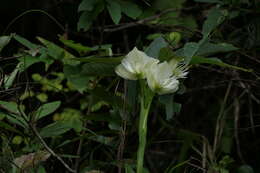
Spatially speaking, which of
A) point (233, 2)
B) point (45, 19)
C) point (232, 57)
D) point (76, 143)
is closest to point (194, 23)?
point (232, 57)

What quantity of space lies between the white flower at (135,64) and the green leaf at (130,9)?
36 cm

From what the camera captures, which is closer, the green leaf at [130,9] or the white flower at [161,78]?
the white flower at [161,78]

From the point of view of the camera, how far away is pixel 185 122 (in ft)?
7.65

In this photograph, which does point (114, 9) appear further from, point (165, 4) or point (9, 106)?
point (165, 4)

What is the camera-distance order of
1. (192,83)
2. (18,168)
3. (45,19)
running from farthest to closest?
1. (45,19)
2. (192,83)
3. (18,168)

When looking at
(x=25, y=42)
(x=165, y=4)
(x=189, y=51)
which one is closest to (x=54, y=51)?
(x=25, y=42)

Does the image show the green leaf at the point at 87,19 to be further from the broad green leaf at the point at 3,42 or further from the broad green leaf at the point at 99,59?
the broad green leaf at the point at 99,59

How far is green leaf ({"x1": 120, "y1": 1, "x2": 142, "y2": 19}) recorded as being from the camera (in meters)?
1.34

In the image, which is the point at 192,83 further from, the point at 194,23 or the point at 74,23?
the point at 74,23

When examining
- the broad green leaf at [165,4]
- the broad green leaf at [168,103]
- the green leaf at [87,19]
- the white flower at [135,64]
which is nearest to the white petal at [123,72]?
the white flower at [135,64]

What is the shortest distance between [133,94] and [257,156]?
46.8 inches

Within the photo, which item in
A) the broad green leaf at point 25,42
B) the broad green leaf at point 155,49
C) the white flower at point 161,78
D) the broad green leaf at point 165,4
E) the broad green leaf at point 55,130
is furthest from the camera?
the broad green leaf at point 165,4

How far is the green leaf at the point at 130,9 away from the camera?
52.7 inches

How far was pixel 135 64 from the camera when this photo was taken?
987 mm
